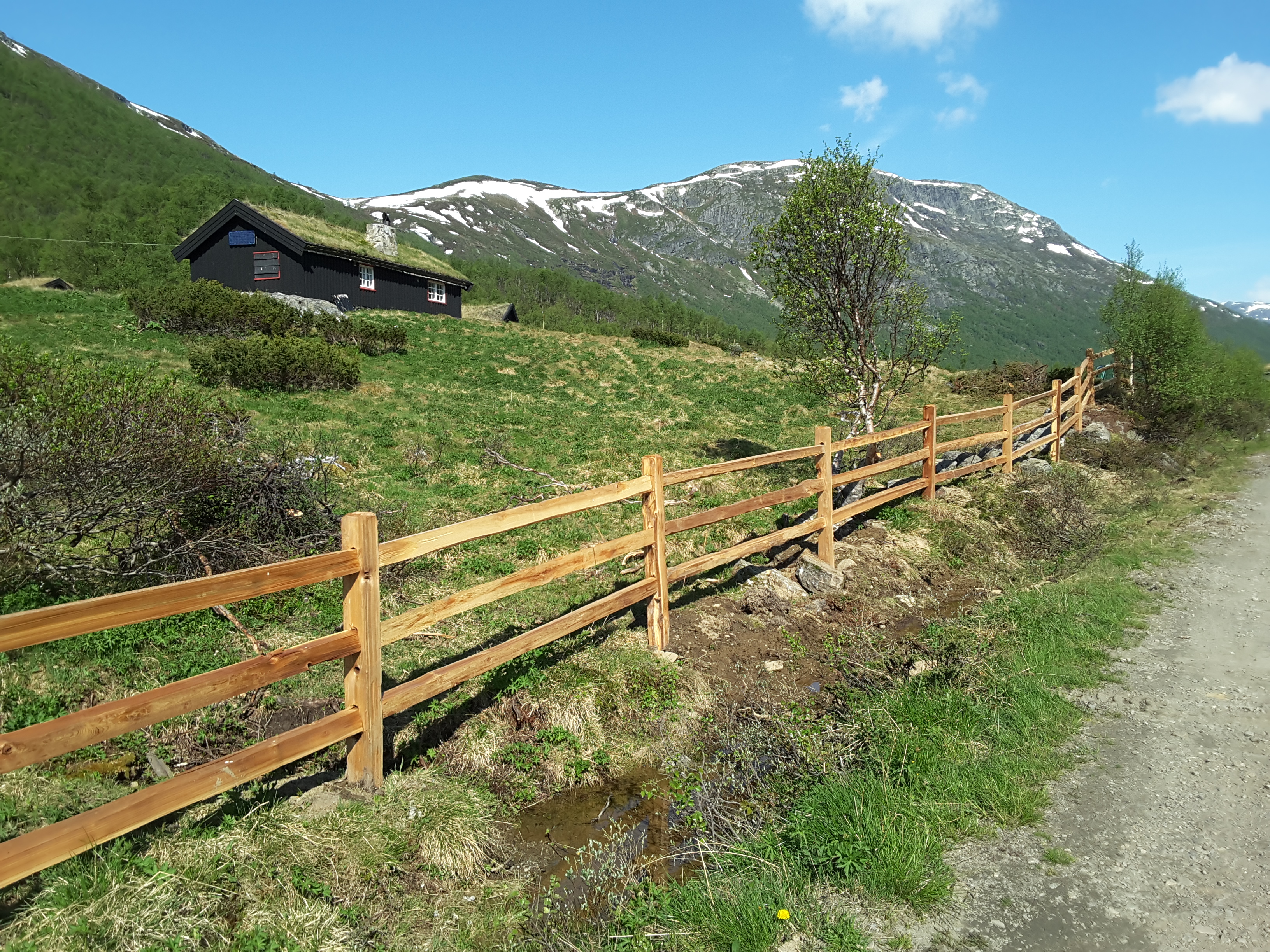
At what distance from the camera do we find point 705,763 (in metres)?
5.50

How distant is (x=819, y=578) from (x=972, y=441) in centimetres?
609

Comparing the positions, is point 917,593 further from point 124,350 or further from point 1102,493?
point 124,350

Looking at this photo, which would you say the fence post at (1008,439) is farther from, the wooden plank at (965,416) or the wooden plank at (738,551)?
the wooden plank at (738,551)

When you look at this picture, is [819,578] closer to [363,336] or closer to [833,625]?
[833,625]

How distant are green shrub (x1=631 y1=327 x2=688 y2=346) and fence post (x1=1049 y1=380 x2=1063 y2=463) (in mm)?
20407

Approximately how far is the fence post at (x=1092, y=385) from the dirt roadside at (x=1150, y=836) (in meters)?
13.1

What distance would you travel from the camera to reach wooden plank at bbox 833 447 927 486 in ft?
31.2

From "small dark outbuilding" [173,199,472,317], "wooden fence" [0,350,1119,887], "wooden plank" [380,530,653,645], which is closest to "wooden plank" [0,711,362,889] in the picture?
"wooden fence" [0,350,1119,887]

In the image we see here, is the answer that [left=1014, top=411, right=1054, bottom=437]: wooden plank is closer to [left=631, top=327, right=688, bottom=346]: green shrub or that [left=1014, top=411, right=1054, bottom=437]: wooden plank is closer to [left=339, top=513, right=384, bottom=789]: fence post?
[left=339, top=513, right=384, bottom=789]: fence post

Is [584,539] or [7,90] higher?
[7,90]

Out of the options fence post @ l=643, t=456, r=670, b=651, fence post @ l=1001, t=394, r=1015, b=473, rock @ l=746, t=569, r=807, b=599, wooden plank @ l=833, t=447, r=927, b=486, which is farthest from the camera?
fence post @ l=1001, t=394, r=1015, b=473

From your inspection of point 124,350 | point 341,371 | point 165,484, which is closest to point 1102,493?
point 165,484

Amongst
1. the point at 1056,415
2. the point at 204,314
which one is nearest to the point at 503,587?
the point at 1056,415

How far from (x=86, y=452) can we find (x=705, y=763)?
5.91m
